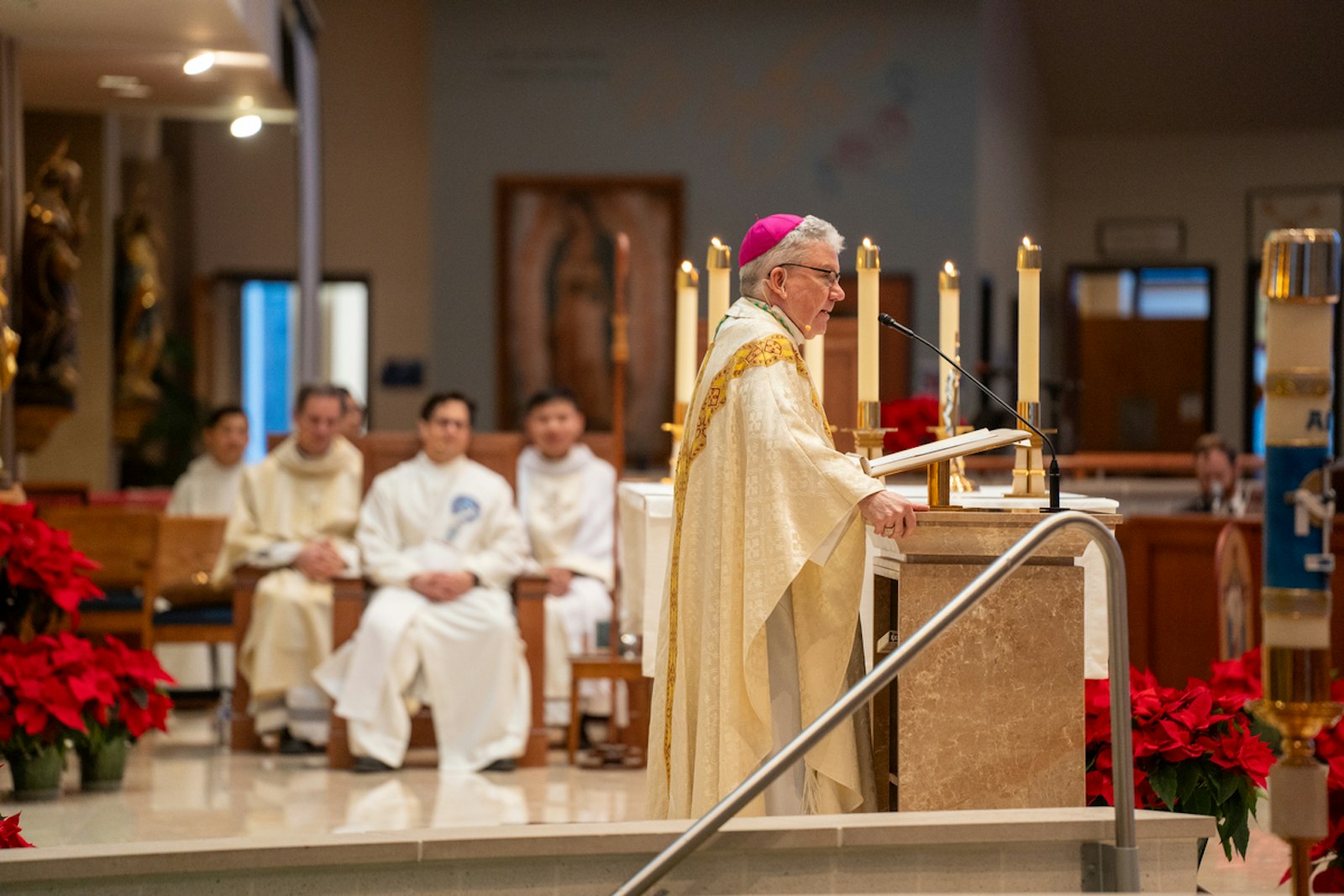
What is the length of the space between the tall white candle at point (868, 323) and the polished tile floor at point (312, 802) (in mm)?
1636

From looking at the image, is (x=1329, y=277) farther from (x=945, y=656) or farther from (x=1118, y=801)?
(x=945, y=656)

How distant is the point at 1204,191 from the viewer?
50.8 feet

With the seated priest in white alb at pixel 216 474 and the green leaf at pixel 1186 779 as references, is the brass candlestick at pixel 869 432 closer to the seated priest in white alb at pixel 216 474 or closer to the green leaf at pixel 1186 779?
the green leaf at pixel 1186 779

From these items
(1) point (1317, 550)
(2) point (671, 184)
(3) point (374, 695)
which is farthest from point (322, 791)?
(2) point (671, 184)

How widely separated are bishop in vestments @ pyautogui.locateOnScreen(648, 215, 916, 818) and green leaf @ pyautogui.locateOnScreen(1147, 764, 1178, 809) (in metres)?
0.64

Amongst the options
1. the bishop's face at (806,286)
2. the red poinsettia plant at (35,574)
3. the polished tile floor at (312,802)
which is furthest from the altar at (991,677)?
the red poinsettia plant at (35,574)

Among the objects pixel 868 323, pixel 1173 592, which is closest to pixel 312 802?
pixel 868 323

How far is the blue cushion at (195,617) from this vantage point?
793 centimetres

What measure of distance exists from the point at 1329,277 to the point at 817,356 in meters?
2.88

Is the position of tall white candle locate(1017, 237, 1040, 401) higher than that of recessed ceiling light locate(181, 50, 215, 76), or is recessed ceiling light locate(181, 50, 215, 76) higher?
recessed ceiling light locate(181, 50, 215, 76)

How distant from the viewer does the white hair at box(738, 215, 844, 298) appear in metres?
3.84

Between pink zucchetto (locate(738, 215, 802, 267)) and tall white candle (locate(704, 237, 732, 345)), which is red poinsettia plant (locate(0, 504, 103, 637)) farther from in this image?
pink zucchetto (locate(738, 215, 802, 267))

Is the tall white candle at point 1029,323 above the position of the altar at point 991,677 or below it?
→ above

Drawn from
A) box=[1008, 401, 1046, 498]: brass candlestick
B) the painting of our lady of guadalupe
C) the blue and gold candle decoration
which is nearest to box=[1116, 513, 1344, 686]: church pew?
box=[1008, 401, 1046, 498]: brass candlestick
